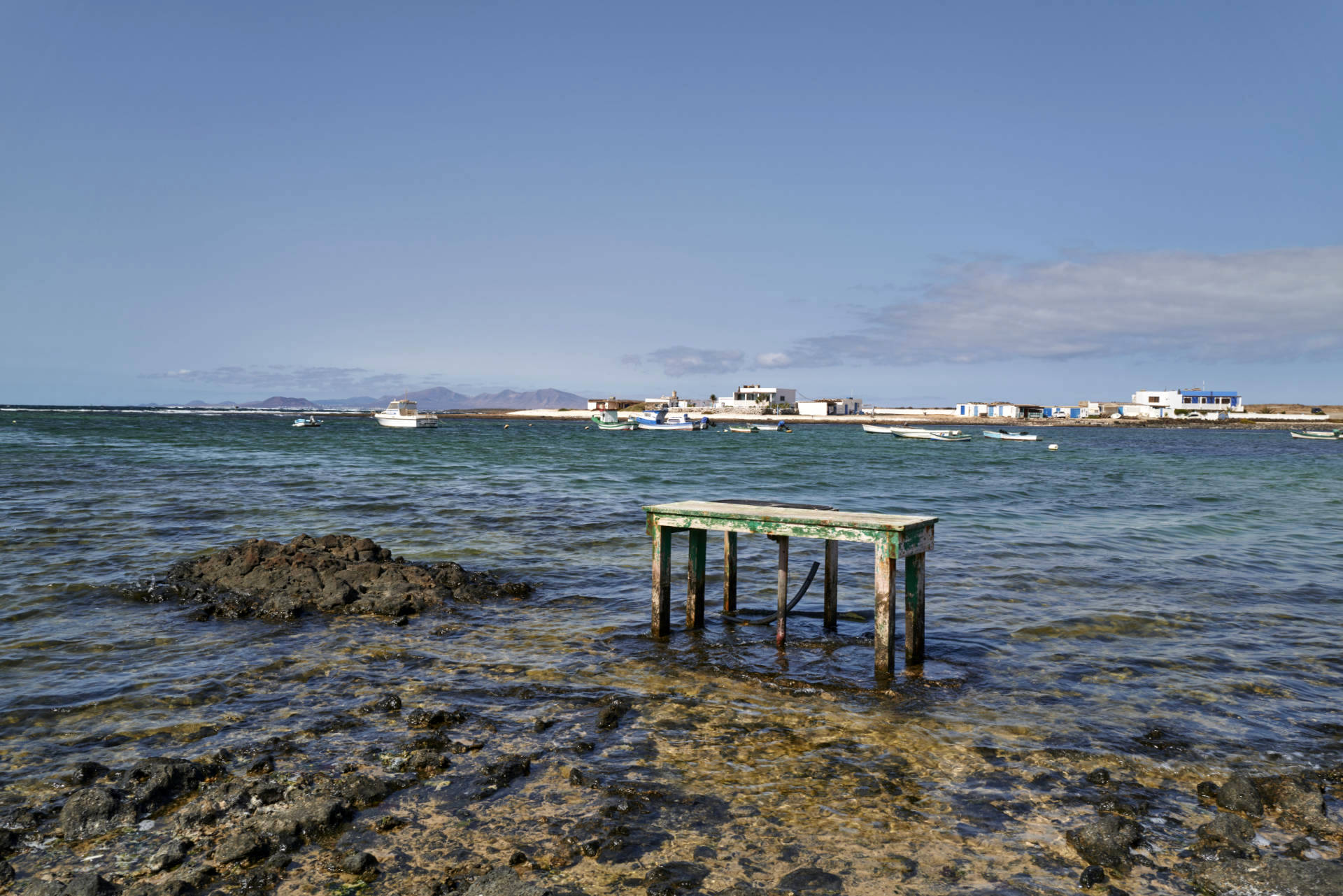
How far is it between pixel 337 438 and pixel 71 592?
7184 cm

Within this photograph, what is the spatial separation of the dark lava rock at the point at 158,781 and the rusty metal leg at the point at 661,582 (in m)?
5.58

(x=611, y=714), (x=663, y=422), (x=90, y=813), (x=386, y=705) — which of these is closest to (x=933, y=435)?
(x=663, y=422)

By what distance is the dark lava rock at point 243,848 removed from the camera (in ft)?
18.0

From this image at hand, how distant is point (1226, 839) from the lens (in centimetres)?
602

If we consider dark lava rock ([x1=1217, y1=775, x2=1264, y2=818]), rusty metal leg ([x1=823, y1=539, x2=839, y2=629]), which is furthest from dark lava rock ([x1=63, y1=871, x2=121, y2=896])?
rusty metal leg ([x1=823, y1=539, x2=839, y2=629])

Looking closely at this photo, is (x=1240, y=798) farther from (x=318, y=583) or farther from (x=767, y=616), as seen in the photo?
(x=318, y=583)

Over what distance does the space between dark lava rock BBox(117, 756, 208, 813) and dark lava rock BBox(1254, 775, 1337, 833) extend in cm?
822

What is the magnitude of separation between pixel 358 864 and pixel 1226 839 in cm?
591

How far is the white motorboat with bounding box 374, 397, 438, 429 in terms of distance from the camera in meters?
110

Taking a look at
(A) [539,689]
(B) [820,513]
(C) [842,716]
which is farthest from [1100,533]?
(A) [539,689]

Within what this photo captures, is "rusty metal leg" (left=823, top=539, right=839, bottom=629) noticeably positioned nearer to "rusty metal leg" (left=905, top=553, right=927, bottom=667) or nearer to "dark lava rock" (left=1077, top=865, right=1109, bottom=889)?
"rusty metal leg" (left=905, top=553, right=927, bottom=667)

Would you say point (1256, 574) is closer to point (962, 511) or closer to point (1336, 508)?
point (962, 511)

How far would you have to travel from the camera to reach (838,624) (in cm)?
1258

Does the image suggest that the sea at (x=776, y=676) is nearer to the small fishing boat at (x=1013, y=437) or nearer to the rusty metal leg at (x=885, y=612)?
the rusty metal leg at (x=885, y=612)
